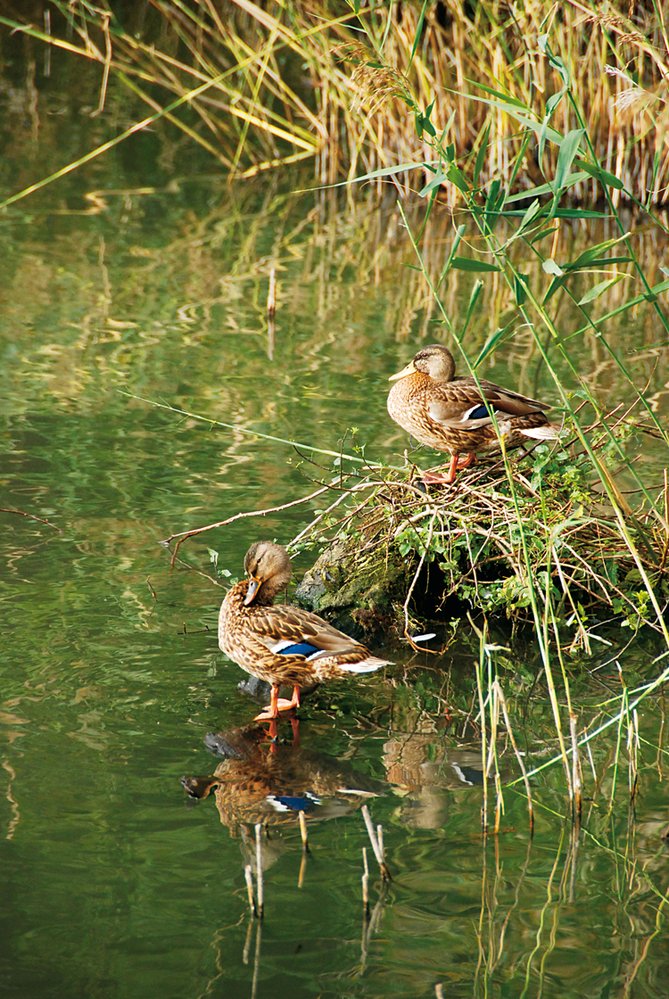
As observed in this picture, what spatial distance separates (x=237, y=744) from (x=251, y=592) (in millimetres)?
625

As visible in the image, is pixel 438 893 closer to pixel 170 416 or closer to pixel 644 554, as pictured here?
pixel 644 554

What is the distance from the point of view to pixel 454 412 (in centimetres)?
590

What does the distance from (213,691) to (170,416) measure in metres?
3.19

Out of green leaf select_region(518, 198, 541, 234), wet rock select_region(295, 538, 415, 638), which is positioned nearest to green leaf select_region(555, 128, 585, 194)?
green leaf select_region(518, 198, 541, 234)

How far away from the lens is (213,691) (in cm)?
507

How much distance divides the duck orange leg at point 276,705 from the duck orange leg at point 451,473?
1252 millimetres

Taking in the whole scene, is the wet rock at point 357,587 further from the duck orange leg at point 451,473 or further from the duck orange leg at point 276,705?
the duck orange leg at point 276,705

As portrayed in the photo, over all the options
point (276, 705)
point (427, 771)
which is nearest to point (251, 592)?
point (276, 705)

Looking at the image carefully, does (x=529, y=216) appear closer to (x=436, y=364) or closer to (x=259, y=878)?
(x=259, y=878)

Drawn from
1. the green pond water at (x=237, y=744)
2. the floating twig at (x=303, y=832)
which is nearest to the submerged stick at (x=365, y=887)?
the green pond water at (x=237, y=744)

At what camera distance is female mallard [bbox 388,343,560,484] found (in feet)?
18.9

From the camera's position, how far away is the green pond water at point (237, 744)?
356 centimetres

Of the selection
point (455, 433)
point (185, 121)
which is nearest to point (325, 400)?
point (455, 433)

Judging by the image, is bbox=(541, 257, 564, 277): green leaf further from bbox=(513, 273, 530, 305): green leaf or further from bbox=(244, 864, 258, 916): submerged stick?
bbox=(244, 864, 258, 916): submerged stick
